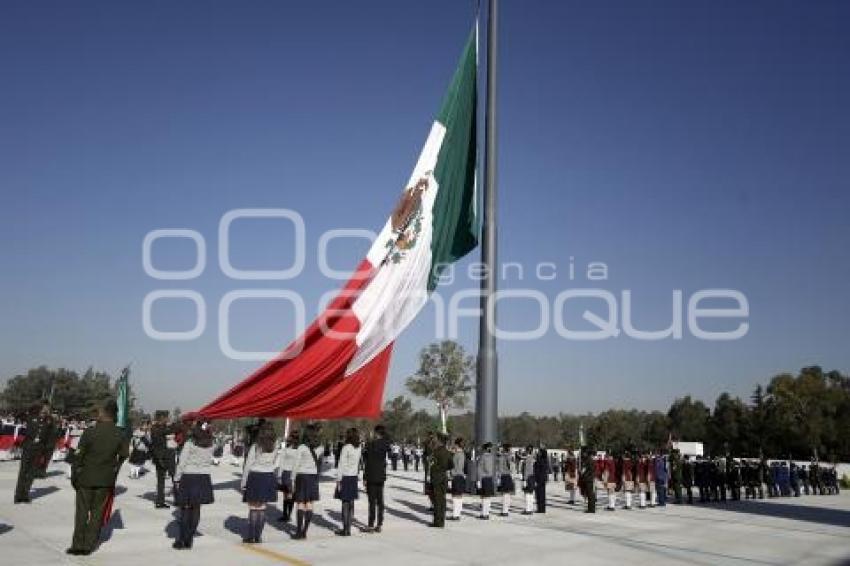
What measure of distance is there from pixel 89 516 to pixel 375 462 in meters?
4.68

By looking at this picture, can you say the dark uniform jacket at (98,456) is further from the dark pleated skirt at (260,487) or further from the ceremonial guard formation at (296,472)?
the dark pleated skirt at (260,487)

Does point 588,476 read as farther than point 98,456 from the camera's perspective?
Yes

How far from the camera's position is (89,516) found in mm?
8844

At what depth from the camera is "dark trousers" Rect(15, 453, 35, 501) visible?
1343 cm

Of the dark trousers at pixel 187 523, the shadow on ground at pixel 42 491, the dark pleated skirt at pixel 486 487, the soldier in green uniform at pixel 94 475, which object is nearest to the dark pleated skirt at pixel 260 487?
the dark trousers at pixel 187 523

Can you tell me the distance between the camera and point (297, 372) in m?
13.4

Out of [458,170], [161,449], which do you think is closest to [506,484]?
[161,449]

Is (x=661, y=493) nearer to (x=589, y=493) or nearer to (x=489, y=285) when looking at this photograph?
(x=589, y=493)

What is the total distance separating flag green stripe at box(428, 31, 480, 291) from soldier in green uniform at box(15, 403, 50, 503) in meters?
9.41

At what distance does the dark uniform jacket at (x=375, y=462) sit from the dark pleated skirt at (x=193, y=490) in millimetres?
3035

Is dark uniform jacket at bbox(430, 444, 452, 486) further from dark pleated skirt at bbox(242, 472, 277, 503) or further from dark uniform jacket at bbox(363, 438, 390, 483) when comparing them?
dark pleated skirt at bbox(242, 472, 277, 503)

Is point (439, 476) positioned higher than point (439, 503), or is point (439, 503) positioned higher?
point (439, 476)

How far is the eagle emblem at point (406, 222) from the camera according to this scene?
15.9 m

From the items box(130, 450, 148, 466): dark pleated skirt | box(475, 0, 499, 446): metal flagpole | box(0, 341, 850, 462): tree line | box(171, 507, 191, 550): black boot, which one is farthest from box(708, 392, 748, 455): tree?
box(171, 507, 191, 550): black boot
